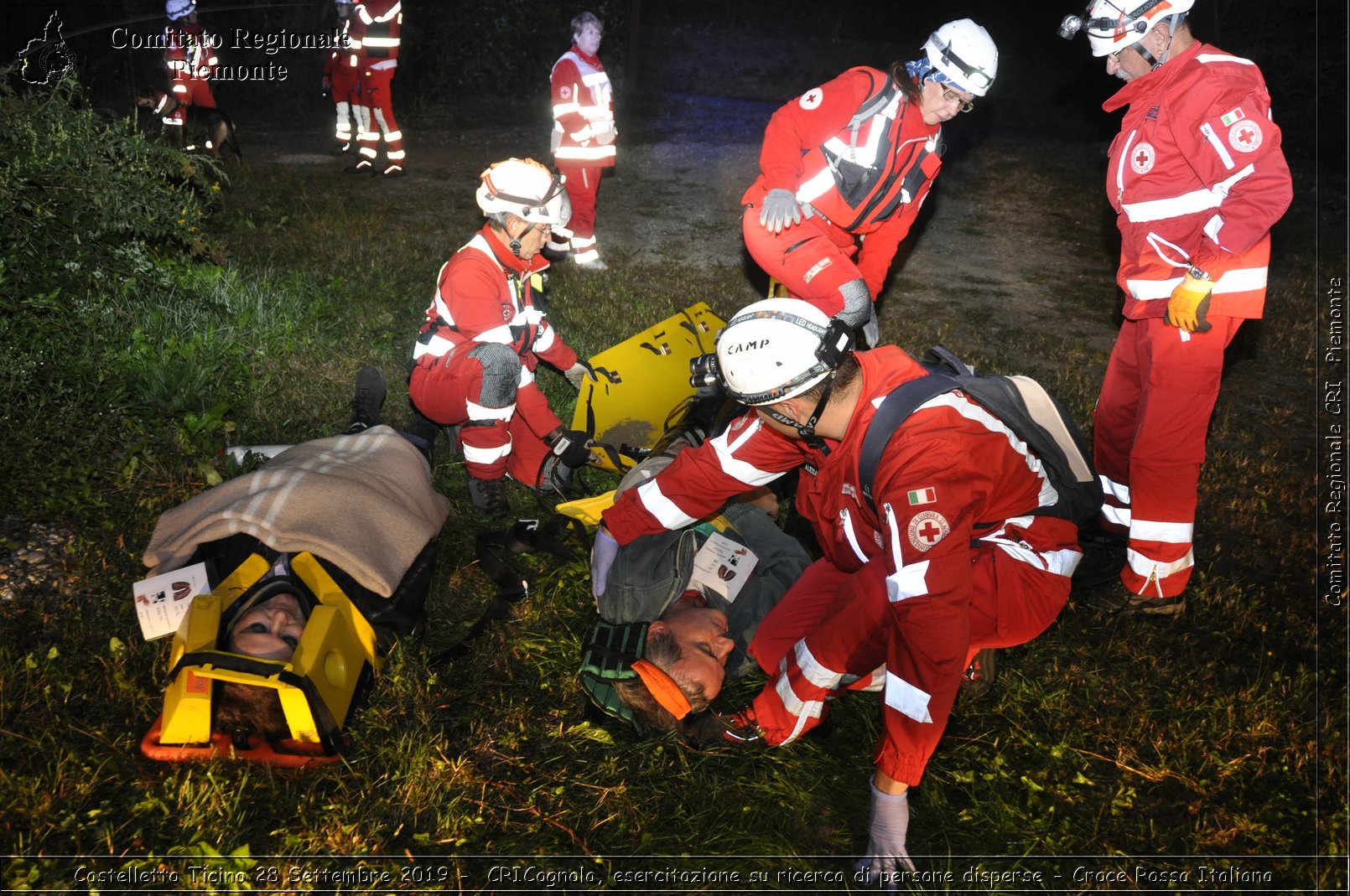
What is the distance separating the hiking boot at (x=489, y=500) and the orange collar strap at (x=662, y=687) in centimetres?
156

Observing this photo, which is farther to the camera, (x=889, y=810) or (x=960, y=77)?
(x=960, y=77)

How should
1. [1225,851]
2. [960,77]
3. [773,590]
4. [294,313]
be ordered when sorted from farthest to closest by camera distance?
[294,313]
[960,77]
[773,590]
[1225,851]

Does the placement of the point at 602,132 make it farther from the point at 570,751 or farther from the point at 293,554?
the point at 570,751

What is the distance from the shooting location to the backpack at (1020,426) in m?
2.55

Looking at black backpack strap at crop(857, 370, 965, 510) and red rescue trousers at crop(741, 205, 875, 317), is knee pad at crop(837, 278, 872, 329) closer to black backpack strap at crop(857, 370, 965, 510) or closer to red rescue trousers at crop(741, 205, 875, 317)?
red rescue trousers at crop(741, 205, 875, 317)

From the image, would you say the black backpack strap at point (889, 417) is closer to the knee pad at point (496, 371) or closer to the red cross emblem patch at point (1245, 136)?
the red cross emblem patch at point (1245, 136)

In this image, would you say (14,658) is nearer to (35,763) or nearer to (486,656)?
(35,763)

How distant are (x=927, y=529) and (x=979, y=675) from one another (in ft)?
4.12

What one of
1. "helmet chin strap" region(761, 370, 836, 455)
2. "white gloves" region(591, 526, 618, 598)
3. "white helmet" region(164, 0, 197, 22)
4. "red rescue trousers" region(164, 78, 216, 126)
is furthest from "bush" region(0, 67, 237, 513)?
"white helmet" region(164, 0, 197, 22)

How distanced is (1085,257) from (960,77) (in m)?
5.65

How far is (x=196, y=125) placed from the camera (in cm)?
992

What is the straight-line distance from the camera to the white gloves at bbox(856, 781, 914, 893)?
2547mm

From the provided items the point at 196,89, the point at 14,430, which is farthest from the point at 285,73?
the point at 14,430

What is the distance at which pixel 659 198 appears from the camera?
10.1 meters
